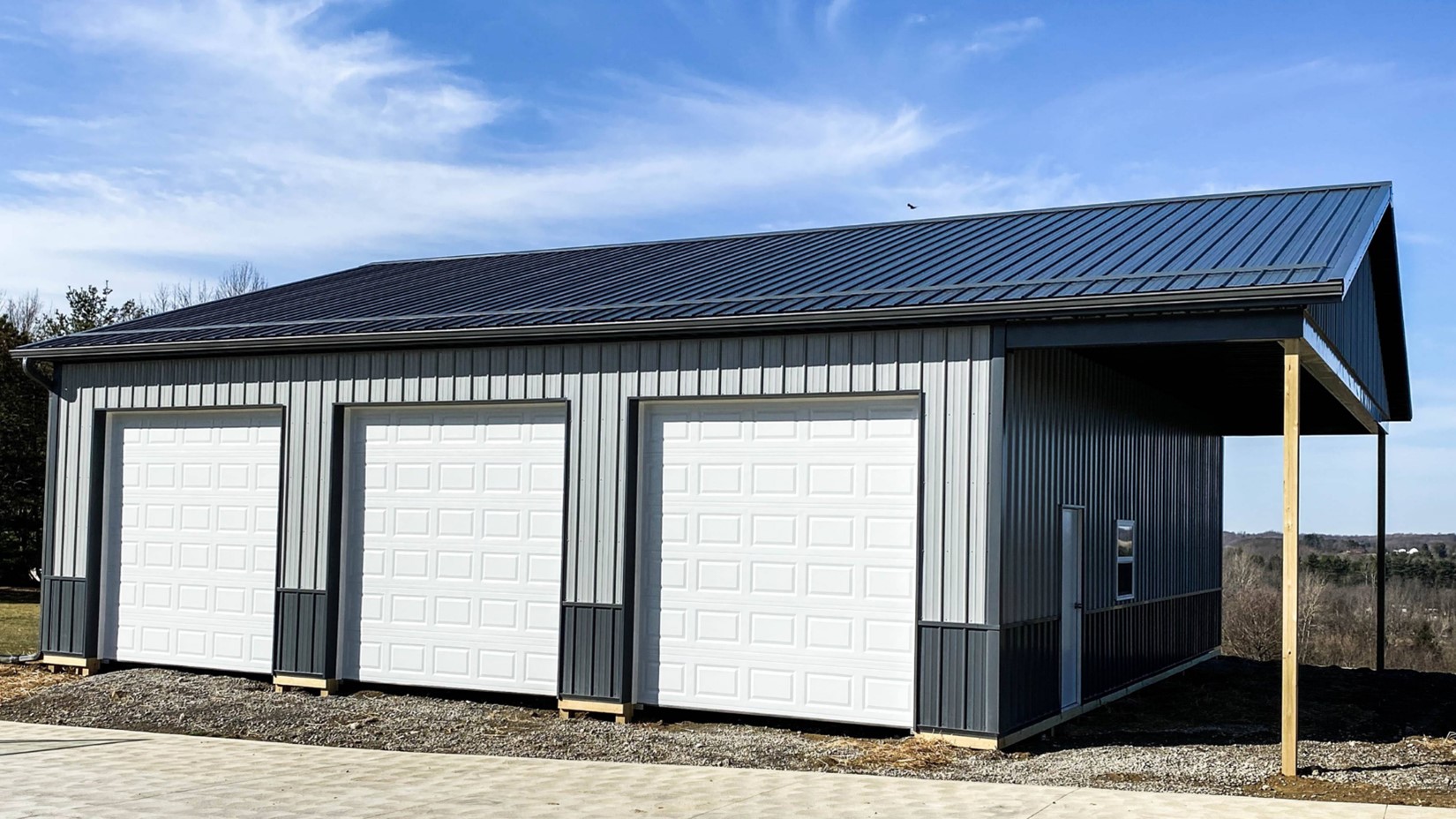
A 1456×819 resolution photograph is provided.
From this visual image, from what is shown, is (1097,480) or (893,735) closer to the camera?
(893,735)

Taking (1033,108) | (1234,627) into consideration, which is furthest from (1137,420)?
(1234,627)

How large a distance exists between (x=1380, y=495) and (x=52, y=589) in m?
15.2

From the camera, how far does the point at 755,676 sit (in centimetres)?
1153

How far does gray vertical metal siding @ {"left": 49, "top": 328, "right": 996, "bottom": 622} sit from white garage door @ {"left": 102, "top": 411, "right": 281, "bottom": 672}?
28 centimetres

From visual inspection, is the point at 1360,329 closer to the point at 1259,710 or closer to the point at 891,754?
the point at 1259,710

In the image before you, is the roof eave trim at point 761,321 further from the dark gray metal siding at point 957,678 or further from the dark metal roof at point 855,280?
the dark gray metal siding at point 957,678

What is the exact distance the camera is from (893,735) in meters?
11.0

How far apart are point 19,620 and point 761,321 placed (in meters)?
14.4

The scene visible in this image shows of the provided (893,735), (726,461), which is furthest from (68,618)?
(893,735)

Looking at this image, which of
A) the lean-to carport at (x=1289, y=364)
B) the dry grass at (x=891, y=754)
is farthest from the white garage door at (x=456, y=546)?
the lean-to carport at (x=1289, y=364)

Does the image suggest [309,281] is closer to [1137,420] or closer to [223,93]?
[223,93]

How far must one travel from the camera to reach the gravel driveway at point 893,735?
9523 mm

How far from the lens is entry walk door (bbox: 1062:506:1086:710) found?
A: 12320 mm

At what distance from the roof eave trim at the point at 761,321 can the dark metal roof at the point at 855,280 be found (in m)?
0.01
